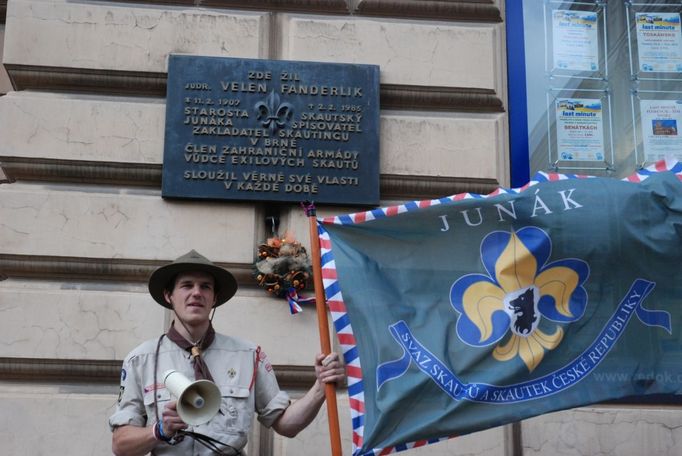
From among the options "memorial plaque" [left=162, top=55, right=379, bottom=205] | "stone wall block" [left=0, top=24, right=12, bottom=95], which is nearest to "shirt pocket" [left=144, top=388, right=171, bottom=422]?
"memorial plaque" [left=162, top=55, right=379, bottom=205]

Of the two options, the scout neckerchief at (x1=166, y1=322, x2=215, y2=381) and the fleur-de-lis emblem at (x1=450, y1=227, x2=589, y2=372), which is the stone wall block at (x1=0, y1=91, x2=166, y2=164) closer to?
the scout neckerchief at (x1=166, y1=322, x2=215, y2=381)

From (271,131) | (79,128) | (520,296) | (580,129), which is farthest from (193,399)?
(580,129)

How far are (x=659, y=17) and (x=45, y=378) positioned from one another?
481cm

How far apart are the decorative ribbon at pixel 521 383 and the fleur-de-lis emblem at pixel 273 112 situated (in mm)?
1966

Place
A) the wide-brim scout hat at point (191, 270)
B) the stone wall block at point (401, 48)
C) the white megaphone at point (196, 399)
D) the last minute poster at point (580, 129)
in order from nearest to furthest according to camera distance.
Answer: the white megaphone at point (196, 399) → the wide-brim scout hat at point (191, 270) → the stone wall block at point (401, 48) → the last minute poster at point (580, 129)

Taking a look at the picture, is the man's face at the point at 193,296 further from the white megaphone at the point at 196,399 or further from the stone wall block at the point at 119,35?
the stone wall block at the point at 119,35

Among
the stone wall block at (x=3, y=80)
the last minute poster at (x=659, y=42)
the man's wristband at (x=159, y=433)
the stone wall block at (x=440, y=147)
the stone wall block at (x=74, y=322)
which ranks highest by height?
the last minute poster at (x=659, y=42)

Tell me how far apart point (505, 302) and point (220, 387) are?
1.43 m

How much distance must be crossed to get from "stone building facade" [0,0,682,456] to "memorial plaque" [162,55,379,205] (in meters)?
0.13

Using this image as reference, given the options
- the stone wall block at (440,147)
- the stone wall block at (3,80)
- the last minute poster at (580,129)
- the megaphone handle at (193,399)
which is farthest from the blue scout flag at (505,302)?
the stone wall block at (3,80)

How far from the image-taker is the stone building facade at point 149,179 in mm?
5812

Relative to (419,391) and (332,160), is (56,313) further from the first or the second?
(419,391)

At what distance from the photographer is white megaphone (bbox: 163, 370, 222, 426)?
13.6ft

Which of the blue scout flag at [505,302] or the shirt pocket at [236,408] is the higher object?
the blue scout flag at [505,302]
